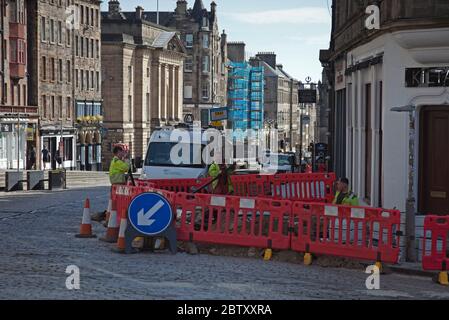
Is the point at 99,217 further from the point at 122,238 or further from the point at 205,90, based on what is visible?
the point at 205,90

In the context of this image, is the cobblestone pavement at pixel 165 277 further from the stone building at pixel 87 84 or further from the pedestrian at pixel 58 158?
the stone building at pixel 87 84

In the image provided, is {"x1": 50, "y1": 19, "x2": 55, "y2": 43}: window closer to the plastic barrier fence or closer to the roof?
the roof

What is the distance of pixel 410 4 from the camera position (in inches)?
802

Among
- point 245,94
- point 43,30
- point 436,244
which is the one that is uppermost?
point 43,30

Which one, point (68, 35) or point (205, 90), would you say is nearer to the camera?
point (68, 35)

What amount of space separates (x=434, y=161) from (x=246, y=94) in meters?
135

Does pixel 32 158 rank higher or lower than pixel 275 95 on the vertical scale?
lower

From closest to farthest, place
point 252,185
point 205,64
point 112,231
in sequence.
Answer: point 112,231
point 252,185
point 205,64

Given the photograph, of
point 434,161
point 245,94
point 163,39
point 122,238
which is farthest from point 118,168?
point 245,94

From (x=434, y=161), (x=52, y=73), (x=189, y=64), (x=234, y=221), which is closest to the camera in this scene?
(x=234, y=221)

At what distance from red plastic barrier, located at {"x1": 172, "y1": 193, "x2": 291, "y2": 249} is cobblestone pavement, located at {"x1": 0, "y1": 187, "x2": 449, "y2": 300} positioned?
0.58 metres

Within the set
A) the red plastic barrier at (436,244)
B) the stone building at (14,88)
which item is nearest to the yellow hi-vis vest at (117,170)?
the red plastic barrier at (436,244)

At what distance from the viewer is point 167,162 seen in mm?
31438
